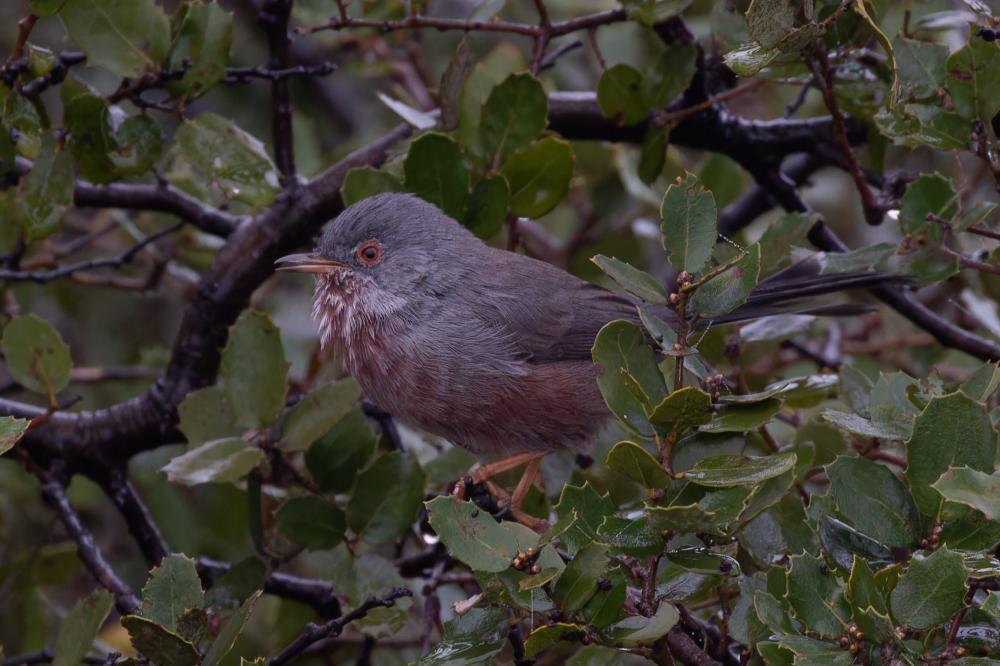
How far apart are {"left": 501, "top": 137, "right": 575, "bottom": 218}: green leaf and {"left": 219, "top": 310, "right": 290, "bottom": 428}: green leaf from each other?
1.01m

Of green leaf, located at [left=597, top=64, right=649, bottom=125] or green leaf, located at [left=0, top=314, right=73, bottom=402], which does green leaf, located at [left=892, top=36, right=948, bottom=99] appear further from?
green leaf, located at [left=0, top=314, right=73, bottom=402]

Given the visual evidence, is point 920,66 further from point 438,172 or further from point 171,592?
point 171,592

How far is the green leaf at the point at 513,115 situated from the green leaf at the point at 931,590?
81.8 inches

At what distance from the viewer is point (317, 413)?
326 centimetres

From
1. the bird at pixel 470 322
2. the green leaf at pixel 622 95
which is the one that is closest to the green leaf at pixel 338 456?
the bird at pixel 470 322

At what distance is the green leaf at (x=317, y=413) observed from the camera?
3244 millimetres

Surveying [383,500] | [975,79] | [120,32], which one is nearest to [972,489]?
[975,79]

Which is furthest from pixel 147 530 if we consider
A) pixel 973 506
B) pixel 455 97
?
pixel 973 506

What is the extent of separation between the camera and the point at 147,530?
12.1 feet

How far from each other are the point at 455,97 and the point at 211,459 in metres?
1.55

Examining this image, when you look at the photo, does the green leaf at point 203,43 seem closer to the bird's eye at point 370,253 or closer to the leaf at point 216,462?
the bird's eye at point 370,253

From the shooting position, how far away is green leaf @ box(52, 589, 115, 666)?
2.62 meters

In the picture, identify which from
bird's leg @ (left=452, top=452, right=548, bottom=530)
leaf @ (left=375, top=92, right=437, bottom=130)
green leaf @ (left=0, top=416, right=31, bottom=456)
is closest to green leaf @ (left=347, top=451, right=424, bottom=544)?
bird's leg @ (left=452, top=452, right=548, bottom=530)

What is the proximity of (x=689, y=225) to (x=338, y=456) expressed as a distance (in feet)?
5.05
